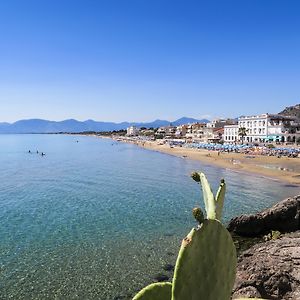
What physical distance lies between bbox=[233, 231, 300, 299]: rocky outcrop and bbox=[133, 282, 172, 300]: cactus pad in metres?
8.74

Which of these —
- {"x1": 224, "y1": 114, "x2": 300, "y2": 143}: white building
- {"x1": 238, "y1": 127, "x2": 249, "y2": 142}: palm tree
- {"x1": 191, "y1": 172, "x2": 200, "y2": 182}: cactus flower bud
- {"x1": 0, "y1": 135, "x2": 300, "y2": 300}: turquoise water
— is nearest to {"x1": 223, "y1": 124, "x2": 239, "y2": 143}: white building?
{"x1": 224, "y1": 114, "x2": 300, "y2": 143}: white building

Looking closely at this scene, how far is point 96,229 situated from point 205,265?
72.3 ft

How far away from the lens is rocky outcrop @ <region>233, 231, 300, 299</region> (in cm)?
1090

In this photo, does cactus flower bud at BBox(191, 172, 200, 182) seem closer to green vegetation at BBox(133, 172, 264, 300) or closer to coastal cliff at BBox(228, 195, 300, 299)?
green vegetation at BBox(133, 172, 264, 300)

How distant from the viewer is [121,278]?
51.4 ft

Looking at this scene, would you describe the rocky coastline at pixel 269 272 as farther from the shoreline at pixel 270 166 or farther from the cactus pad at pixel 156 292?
the shoreline at pixel 270 166

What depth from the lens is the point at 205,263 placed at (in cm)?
238

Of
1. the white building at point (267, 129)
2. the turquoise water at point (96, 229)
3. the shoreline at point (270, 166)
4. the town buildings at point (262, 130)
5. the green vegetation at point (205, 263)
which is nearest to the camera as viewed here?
the green vegetation at point (205, 263)

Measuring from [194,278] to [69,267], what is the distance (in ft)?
52.8

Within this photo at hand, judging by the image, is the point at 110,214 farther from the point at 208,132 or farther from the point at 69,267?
the point at 208,132

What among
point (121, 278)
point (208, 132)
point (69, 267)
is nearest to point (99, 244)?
point (69, 267)

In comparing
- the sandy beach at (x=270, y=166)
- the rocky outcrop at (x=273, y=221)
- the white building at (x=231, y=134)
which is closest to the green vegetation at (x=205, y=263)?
the rocky outcrop at (x=273, y=221)

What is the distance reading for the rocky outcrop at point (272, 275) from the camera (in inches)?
429

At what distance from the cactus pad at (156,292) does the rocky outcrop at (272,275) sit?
28.7ft
